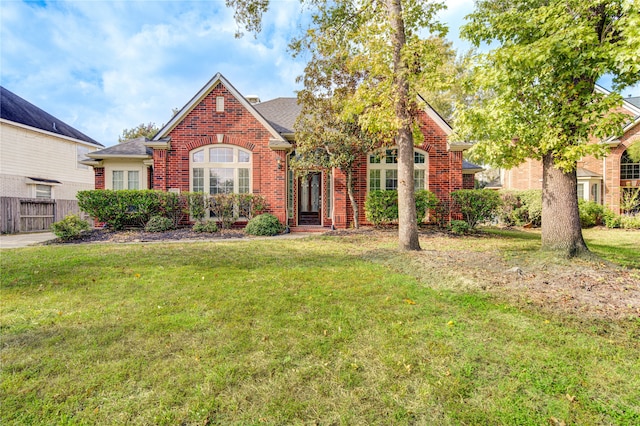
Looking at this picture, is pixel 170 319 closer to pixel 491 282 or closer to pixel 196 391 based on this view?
pixel 196 391

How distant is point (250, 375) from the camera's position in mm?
2314

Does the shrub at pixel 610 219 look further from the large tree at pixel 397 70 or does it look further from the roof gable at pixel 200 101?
the roof gable at pixel 200 101

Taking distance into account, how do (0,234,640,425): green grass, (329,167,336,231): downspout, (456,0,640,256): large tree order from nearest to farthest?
(0,234,640,425): green grass < (456,0,640,256): large tree < (329,167,336,231): downspout

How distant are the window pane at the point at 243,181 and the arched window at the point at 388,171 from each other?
200 inches

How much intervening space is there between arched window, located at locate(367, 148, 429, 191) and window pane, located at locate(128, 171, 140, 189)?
418 inches

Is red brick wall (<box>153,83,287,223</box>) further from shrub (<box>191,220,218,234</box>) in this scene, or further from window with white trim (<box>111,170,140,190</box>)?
window with white trim (<box>111,170,140,190</box>)

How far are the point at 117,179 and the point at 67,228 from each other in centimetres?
501

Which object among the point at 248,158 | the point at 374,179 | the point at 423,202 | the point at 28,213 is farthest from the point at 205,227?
the point at 28,213

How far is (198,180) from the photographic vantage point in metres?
12.1

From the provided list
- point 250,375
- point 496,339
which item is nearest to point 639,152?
point 496,339

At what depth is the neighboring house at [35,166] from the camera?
545 inches

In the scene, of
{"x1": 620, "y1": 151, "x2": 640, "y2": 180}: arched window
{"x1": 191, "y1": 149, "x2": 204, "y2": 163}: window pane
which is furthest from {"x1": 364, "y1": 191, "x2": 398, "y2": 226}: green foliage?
{"x1": 620, "y1": 151, "x2": 640, "y2": 180}: arched window

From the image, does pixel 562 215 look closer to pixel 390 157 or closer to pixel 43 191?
pixel 390 157

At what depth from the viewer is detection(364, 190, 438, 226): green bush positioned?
11086 mm
